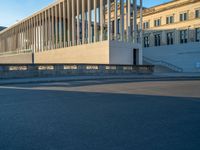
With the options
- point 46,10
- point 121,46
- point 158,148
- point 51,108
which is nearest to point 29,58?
point 46,10

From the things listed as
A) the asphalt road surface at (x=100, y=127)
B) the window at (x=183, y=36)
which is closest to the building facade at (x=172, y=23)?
the window at (x=183, y=36)

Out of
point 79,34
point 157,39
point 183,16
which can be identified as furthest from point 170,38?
point 79,34

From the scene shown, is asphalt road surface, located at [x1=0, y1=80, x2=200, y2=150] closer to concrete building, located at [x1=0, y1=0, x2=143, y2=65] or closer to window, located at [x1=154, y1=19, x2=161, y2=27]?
concrete building, located at [x1=0, y1=0, x2=143, y2=65]

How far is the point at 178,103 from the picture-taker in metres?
8.55

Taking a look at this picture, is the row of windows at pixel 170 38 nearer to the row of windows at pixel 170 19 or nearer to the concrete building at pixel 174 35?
the concrete building at pixel 174 35

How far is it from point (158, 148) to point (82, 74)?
67.9 ft

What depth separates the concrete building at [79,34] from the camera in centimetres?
3347

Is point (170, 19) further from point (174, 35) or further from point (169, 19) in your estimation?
point (174, 35)

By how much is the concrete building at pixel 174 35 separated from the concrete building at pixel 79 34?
25.3 ft

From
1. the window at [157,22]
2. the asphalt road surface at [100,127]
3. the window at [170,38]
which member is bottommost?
the asphalt road surface at [100,127]

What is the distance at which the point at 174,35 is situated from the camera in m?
48.8

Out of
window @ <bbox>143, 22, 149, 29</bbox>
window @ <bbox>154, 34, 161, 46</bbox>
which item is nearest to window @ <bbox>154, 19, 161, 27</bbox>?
window @ <bbox>154, 34, 161, 46</bbox>

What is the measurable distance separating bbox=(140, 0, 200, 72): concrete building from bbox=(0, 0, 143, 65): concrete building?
7.71 metres

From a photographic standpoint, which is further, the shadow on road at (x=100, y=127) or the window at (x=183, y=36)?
the window at (x=183, y=36)
